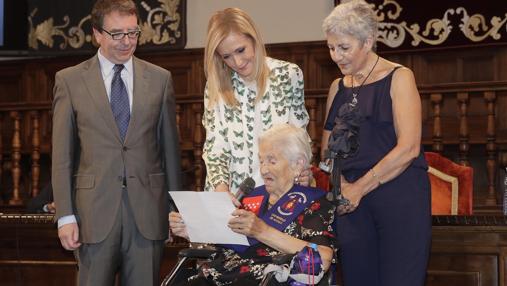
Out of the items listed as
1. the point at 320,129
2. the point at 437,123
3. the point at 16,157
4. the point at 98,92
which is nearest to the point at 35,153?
the point at 16,157

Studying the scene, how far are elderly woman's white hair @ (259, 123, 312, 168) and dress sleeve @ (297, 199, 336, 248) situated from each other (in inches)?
7.2

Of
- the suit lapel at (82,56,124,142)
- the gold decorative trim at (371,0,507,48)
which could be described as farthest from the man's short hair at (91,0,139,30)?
the gold decorative trim at (371,0,507,48)

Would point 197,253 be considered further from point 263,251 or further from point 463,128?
point 463,128

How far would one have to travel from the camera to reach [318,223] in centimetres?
322

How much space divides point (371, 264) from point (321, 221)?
0.24 metres

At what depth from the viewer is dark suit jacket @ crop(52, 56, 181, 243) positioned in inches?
140

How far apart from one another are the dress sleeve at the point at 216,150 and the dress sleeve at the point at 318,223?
439mm

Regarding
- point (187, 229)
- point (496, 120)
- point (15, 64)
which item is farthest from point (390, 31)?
point (187, 229)

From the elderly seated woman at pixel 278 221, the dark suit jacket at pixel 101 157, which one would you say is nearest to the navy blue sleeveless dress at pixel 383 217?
the elderly seated woman at pixel 278 221

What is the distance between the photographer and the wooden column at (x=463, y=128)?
6.35 meters

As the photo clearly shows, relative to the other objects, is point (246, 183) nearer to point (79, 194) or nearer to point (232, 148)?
point (232, 148)

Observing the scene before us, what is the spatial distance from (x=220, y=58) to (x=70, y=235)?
3.00ft

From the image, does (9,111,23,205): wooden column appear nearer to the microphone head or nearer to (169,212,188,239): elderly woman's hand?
(169,212,188,239): elderly woman's hand

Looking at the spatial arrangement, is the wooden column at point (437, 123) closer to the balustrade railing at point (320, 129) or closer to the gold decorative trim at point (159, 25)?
the balustrade railing at point (320, 129)
